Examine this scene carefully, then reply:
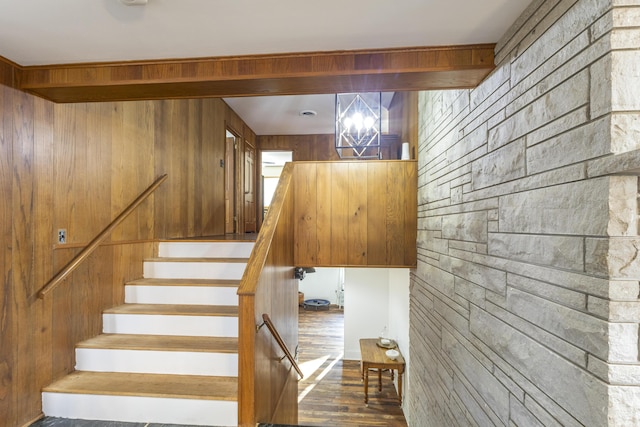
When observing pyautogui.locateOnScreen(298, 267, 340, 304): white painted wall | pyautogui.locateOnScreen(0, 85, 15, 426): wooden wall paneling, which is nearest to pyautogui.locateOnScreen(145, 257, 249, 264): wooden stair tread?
pyautogui.locateOnScreen(0, 85, 15, 426): wooden wall paneling

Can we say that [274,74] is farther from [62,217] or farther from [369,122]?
[62,217]

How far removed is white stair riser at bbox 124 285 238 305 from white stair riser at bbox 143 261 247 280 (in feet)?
0.84

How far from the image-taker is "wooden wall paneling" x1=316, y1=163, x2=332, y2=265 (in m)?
3.17

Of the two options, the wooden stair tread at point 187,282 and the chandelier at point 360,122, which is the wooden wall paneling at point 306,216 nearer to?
the chandelier at point 360,122

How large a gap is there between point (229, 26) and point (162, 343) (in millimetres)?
2079

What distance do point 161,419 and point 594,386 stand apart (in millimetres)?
2160

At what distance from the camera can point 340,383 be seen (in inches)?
204

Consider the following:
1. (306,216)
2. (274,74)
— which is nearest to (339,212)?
(306,216)

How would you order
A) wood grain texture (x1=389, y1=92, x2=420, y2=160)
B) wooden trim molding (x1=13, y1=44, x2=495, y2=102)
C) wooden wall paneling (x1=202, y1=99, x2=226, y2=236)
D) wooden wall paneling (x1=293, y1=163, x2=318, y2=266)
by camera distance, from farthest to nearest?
wooden wall paneling (x1=202, y1=99, x2=226, y2=236), wood grain texture (x1=389, y1=92, x2=420, y2=160), wooden wall paneling (x1=293, y1=163, x2=318, y2=266), wooden trim molding (x1=13, y1=44, x2=495, y2=102)

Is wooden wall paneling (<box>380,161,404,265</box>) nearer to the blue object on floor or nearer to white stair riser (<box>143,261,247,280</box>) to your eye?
white stair riser (<box>143,261,247,280</box>)

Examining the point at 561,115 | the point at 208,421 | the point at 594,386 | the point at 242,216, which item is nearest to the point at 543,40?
the point at 561,115

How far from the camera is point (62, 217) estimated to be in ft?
6.89

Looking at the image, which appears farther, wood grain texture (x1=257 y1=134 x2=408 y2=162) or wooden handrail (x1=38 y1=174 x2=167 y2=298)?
wood grain texture (x1=257 y1=134 x2=408 y2=162)

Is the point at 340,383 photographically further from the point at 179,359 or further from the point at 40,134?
the point at 40,134
